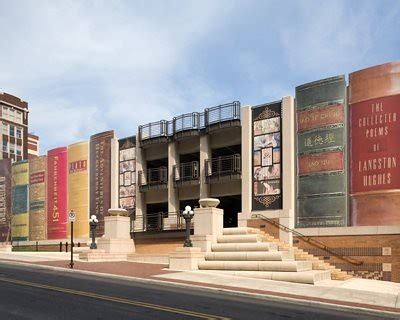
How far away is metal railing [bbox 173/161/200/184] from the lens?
37.2m

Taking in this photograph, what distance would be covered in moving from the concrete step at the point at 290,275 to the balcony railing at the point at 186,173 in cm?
1209

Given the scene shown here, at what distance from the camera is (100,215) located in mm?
41594

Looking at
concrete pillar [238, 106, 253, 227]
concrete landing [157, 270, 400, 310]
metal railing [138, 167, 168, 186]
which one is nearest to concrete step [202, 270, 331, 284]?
concrete landing [157, 270, 400, 310]

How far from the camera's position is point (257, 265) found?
25.3 metres

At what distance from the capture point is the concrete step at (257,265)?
24.2m

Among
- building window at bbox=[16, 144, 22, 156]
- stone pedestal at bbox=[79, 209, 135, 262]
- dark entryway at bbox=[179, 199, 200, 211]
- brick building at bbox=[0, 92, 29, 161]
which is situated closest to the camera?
stone pedestal at bbox=[79, 209, 135, 262]

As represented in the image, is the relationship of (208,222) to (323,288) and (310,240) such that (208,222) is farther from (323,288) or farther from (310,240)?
(323,288)

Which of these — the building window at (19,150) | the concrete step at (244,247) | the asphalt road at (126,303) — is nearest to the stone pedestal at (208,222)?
the concrete step at (244,247)

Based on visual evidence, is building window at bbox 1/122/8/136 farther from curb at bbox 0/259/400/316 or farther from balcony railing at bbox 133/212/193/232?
curb at bbox 0/259/400/316

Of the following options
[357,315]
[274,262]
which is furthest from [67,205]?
[357,315]

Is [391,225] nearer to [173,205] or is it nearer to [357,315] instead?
[357,315]

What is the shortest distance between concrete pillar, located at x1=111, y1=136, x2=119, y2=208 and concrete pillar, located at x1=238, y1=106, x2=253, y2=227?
1223cm

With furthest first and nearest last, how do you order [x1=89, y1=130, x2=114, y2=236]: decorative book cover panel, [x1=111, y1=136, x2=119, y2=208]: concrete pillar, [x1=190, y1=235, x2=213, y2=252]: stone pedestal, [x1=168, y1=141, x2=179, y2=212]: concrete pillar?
[x1=89, y1=130, x2=114, y2=236]: decorative book cover panel, [x1=111, y1=136, x2=119, y2=208]: concrete pillar, [x1=168, y1=141, x2=179, y2=212]: concrete pillar, [x1=190, y1=235, x2=213, y2=252]: stone pedestal

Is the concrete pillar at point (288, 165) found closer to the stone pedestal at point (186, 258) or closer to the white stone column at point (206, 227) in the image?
the white stone column at point (206, 227)
